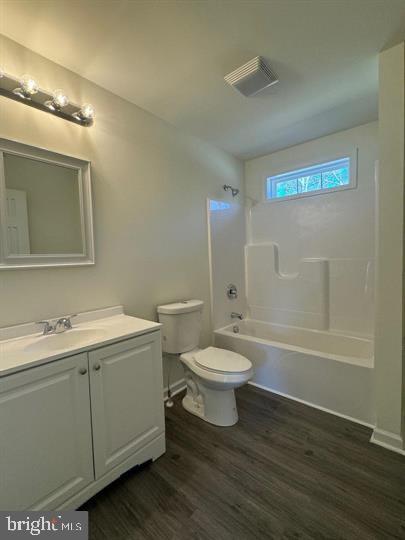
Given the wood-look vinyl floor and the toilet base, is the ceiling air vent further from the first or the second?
the wood-look vinyl floor

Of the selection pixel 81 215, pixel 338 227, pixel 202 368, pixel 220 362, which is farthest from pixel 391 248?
pixel 81 215

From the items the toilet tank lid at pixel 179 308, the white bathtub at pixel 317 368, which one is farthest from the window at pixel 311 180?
the toilet tank lid at pixel 179 308

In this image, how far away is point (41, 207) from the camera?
1.46m

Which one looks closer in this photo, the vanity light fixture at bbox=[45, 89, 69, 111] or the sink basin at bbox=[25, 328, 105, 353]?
the sink basin at bbox=[25, 328, 105, 353]

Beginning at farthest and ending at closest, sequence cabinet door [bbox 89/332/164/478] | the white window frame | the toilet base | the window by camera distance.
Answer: the window, the white window frame, the toilet base, cabinet door [bbox 89/332/164/478]

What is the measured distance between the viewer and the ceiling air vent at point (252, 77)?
148 centimetres

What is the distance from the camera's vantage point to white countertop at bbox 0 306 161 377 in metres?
1.04

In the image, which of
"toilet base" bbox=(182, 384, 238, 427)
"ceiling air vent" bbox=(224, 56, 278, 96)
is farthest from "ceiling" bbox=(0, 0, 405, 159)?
"toilet base" bbox=(182, 384, 238, 427)

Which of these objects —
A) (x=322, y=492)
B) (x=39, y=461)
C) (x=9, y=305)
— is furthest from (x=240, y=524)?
(x=9, y=305)

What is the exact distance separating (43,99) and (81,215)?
643mm

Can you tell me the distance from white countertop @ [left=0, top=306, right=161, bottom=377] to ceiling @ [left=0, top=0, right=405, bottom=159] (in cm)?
151

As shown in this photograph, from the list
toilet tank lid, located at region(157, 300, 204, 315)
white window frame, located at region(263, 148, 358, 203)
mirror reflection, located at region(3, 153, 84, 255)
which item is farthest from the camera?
white window frame, located at region(263, 148, 358, 203)

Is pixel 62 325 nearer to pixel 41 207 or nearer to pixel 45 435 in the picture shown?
pixel 45 435

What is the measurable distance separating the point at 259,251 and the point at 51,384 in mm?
2419
